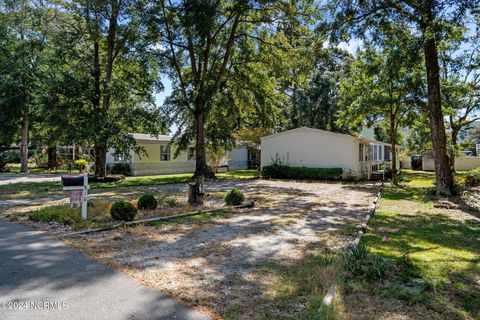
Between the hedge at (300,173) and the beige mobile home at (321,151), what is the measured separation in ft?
2.38

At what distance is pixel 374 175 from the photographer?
2266 centimetres

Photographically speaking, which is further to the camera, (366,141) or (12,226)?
(366,141)

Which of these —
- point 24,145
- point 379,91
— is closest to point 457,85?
point 379,91

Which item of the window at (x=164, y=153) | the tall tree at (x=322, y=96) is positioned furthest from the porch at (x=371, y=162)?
the window at (x=164, y=153)

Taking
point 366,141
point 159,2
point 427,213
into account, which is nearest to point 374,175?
point 366,141

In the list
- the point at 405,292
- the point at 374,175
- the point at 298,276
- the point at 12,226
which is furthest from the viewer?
the point at 374,175

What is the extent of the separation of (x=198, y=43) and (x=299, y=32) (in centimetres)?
546

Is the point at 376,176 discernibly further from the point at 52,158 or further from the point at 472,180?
the point at 52,158

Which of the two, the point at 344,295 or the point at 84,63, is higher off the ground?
the point at 84,63

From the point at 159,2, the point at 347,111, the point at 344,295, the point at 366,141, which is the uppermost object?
the point at 159,2

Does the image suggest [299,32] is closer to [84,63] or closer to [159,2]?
[159,2]

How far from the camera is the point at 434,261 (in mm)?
4836

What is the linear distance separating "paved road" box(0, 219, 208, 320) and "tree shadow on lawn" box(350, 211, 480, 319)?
7.78 feet

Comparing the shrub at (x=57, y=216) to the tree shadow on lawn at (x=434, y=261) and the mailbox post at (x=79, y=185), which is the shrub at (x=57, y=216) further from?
the tree shadow on lawn at (x=434, y=261)
